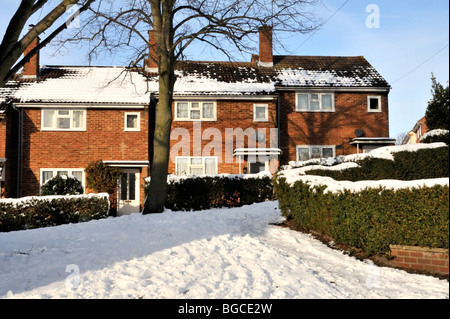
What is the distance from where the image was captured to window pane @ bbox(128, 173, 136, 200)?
2138 cm

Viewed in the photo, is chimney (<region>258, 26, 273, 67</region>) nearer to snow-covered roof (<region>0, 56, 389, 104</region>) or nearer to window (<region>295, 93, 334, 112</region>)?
snow-covered roof (<region>0, 56, 389, 104</region>)

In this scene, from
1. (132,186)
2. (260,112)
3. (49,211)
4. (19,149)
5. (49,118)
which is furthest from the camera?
(260,112)

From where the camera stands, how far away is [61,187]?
1661cm

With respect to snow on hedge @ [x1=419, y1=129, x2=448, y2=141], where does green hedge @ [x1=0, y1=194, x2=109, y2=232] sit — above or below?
below

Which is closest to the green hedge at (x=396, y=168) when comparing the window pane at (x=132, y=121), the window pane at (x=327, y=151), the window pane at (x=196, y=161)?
the window pane at (x=196, y=161)

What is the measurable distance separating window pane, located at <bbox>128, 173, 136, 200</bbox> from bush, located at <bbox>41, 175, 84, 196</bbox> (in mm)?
4518

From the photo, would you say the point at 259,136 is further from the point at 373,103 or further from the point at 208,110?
the point at 373,103

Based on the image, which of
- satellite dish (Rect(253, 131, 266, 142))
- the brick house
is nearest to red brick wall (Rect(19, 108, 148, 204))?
the brick house

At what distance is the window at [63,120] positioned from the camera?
834 inches

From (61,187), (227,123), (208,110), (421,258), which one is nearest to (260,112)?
(227,123)

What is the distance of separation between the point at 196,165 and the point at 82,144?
636 cm
